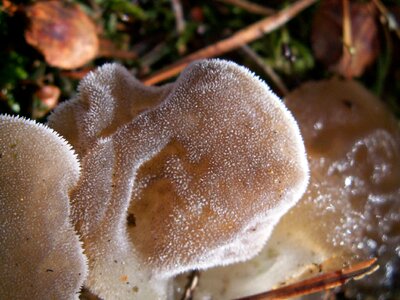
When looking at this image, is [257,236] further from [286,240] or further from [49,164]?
[49,164]

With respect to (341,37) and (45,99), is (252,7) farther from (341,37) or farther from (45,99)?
(45,99)

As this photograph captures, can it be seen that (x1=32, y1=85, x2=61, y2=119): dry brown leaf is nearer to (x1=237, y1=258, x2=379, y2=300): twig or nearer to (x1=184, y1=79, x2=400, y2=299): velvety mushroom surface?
(x1=184, y1=79, x2=400, y2=299): velvety mushroom surface

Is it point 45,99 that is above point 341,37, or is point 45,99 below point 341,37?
below

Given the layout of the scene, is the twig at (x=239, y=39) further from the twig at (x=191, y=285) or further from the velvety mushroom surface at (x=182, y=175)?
the twig at (x=191, y=285)

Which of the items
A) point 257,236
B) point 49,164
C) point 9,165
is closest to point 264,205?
point 257,236

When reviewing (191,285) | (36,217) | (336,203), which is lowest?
(191,285)

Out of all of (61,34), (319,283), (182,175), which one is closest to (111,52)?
(61,34)

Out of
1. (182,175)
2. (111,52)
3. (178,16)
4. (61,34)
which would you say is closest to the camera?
(182,175)

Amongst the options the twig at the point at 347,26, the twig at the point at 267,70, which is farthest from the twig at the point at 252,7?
the twig at the point at 347,26
